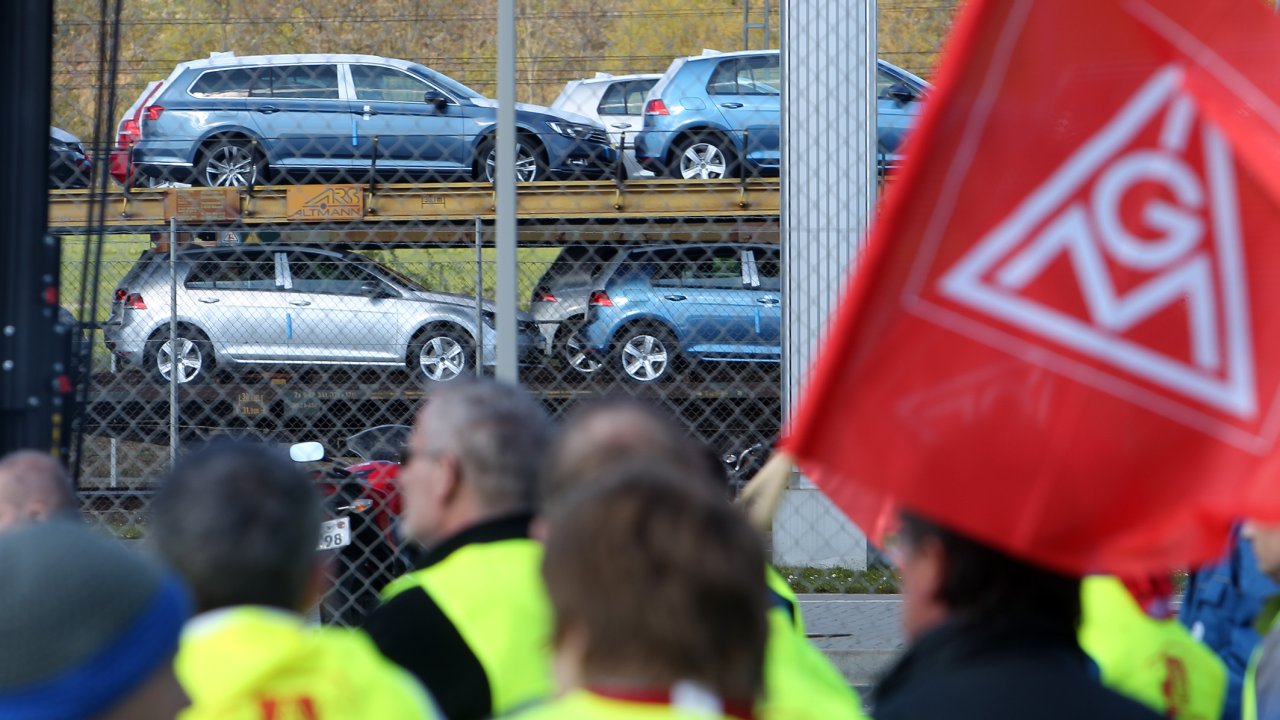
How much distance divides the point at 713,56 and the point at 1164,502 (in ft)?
39.9

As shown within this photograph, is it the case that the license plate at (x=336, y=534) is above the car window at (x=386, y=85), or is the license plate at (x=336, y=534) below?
below

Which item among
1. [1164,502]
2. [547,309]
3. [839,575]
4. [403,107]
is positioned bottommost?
[839,575]

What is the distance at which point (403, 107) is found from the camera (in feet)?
44.2

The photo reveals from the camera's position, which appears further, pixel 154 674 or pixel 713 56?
pixel 713 56

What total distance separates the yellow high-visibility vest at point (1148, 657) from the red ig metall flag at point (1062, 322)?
961 mm

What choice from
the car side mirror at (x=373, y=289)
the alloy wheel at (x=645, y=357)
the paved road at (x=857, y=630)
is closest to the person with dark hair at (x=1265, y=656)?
the paved road at (x=857, y=630)

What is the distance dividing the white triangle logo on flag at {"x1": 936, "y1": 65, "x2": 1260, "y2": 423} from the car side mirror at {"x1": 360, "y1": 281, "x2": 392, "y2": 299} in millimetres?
9424

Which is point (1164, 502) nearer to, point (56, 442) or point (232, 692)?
point (232, 692)

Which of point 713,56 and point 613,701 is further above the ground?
point 713,56

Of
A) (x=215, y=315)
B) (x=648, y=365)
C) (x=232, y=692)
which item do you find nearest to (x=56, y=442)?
(x=232, y=692)

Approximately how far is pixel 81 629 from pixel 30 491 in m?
1.80

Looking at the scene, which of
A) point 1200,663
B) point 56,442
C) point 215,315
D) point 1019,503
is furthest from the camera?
point 215,315

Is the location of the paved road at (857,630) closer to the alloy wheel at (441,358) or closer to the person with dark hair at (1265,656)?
the alloy wheel at (441,358)

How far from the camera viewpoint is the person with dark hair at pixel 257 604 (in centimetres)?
210
